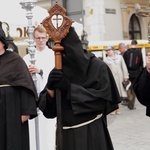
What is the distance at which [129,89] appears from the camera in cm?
1203

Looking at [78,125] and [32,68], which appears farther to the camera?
[32,68]

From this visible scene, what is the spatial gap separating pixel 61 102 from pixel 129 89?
27.4ft

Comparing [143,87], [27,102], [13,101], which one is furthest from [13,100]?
[143,87]

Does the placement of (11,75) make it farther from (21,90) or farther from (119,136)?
(119,136)

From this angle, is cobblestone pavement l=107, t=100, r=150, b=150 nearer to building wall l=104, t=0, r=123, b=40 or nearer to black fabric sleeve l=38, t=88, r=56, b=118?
black fabric sleeve l=38, t=88, r=56, b=118

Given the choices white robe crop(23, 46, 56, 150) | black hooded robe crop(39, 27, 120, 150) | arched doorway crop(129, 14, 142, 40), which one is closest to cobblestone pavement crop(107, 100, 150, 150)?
white robe crop(23, 46, 56, 150)

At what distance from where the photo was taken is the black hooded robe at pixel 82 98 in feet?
12.3

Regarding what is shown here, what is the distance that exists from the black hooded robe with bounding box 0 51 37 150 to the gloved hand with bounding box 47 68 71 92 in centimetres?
82

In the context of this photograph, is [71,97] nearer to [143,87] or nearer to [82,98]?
[82,98]

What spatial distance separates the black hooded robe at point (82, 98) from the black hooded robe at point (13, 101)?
532mm

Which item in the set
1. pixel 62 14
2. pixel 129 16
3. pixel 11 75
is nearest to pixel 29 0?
pixel 11 75

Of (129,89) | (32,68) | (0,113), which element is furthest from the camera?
(129,89)

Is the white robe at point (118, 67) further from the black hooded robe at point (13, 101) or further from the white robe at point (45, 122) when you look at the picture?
the black hooded robe at point (13, 101)

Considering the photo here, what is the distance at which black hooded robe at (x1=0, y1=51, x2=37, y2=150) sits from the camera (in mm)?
4449
